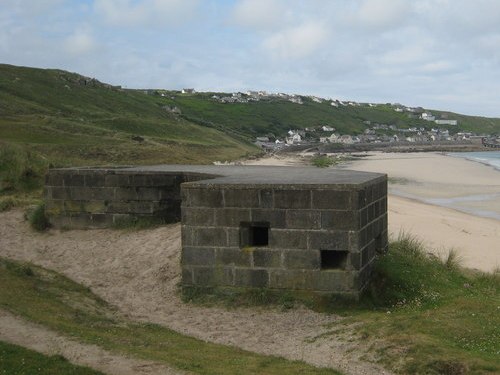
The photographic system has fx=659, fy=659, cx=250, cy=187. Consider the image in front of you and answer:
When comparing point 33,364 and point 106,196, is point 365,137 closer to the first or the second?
point 106,196

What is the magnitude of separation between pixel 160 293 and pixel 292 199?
2.72 meters

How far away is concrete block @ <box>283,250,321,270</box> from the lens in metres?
9.74

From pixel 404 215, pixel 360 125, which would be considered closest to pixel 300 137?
pixel 360 125

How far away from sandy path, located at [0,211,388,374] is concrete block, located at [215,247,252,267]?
731 millimetres

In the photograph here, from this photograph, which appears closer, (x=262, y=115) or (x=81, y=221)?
(x=81, y=221)

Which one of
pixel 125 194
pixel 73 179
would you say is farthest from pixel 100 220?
pixel 73 179

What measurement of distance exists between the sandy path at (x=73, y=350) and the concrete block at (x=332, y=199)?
3.99 metres

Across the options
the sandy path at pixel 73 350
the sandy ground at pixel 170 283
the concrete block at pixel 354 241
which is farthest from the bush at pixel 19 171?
the sandy path at pixel 73 350

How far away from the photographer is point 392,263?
10992mm

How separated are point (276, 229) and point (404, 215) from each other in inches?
592

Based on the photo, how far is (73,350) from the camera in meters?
6.77

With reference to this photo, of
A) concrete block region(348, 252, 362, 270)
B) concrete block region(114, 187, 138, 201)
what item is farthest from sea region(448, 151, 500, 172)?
concrete block region(348, 252, 362, 270)

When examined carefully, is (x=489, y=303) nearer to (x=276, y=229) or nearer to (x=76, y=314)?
(x=276, y=229)

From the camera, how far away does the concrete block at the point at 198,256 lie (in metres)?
10.3
